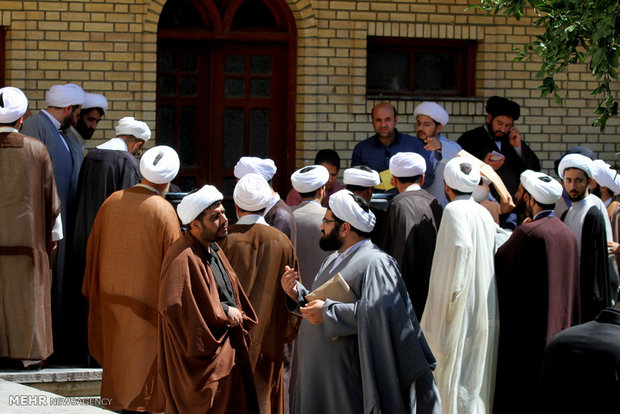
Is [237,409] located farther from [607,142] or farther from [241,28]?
[607,142]

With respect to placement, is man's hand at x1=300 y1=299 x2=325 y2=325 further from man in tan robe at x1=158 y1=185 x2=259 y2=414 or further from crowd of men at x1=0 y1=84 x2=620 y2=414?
man in tan robe at x1=158 y1=185 x2=259 y2=414

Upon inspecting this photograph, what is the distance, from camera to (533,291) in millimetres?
7844

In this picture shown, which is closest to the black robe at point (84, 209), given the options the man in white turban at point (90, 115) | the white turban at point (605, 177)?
the man in white turban at point (90, 115)

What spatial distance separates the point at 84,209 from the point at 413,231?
240 centimetres

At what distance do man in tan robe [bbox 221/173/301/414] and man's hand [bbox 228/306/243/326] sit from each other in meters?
0.69

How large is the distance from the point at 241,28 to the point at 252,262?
4136 mm

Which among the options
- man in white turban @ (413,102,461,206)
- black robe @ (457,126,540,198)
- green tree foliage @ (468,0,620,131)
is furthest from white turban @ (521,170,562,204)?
black robe @ (457,126,540,198)

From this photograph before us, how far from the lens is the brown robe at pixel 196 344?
6328 mm

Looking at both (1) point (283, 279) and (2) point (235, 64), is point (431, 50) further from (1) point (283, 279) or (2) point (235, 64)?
(1) point (283, 279)

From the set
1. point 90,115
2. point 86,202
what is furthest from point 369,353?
point 90,115

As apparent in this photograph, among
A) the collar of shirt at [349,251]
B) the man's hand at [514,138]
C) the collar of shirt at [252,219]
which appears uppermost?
the man's hand at [514,138]

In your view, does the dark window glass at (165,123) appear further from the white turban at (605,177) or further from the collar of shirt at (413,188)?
the white turban at (605,177)

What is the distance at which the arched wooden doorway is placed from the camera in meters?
10.7

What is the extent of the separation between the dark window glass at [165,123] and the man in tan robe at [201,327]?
168 inches
